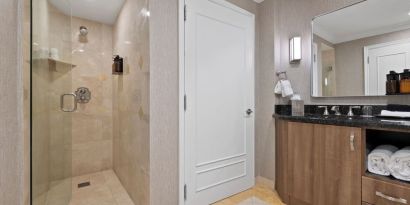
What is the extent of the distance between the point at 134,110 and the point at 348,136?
1.97m

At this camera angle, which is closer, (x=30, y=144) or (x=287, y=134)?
(x=30, y=144)

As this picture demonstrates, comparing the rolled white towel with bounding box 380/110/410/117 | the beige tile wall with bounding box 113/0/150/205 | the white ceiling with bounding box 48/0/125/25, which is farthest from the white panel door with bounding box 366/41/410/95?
the white ceiling with bounding box 48/0/125/25

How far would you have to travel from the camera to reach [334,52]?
2006 mm

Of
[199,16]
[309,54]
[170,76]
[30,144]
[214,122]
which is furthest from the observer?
[309,54]

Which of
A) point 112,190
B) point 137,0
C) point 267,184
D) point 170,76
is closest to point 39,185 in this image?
point 112,190

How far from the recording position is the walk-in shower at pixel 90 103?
138cm

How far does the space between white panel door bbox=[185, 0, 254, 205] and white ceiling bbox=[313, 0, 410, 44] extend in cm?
84

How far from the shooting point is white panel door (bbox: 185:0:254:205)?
1.76m

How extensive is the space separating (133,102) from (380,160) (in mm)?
2208

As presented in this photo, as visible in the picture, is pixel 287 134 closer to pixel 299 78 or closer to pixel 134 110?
pixel 299 78

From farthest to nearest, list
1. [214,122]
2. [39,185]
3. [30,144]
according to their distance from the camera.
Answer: [214,122] → [39,185] → [30,144]

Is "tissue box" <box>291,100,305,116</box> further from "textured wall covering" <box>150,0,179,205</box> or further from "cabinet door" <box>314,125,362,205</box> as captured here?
"textured wall covering" <box>150,0,179,205</box>

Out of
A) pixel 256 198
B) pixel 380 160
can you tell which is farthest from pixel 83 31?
pixel 380 160

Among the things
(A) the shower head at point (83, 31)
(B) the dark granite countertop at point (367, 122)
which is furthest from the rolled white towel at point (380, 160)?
(A) the shower head at point (83, 31)
